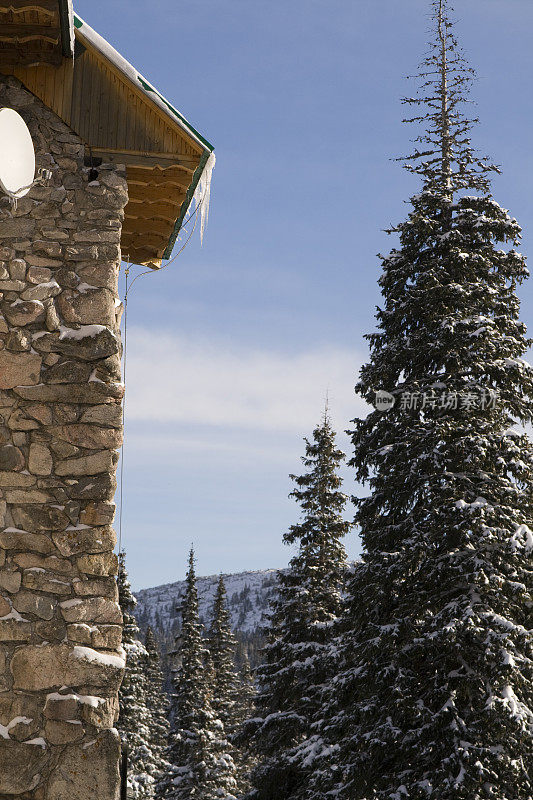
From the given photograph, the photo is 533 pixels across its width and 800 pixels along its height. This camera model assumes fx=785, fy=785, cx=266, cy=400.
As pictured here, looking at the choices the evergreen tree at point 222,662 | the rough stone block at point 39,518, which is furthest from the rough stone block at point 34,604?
the evergreen tree at point 222,662

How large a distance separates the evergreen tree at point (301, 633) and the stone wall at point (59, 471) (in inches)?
481

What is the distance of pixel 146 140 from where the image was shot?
680 centimetres

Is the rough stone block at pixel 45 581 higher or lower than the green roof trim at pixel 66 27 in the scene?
lower

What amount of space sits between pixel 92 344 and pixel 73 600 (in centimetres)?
198

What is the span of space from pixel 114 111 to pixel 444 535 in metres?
7.81

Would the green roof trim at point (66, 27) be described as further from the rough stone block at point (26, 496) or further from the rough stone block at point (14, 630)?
the rough stone block at point (14, 630)

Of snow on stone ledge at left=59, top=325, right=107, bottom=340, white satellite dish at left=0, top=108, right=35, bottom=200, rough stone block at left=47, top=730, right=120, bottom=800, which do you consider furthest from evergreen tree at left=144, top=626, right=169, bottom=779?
white satellite dish at left=0, top=108, right=35, bottom=200

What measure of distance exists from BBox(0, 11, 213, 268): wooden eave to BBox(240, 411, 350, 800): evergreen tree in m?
13.1

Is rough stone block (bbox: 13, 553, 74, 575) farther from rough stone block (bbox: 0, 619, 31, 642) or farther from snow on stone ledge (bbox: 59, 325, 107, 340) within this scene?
snow on stone ledge (bbox: 59, 325, 107, 340)

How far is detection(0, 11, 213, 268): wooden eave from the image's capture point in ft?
21.8

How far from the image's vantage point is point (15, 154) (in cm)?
612

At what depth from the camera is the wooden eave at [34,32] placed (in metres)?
6.11

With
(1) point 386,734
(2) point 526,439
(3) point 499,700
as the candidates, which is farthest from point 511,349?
(1) point 386,734

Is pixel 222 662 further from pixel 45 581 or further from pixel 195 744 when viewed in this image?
pixel 45 581
